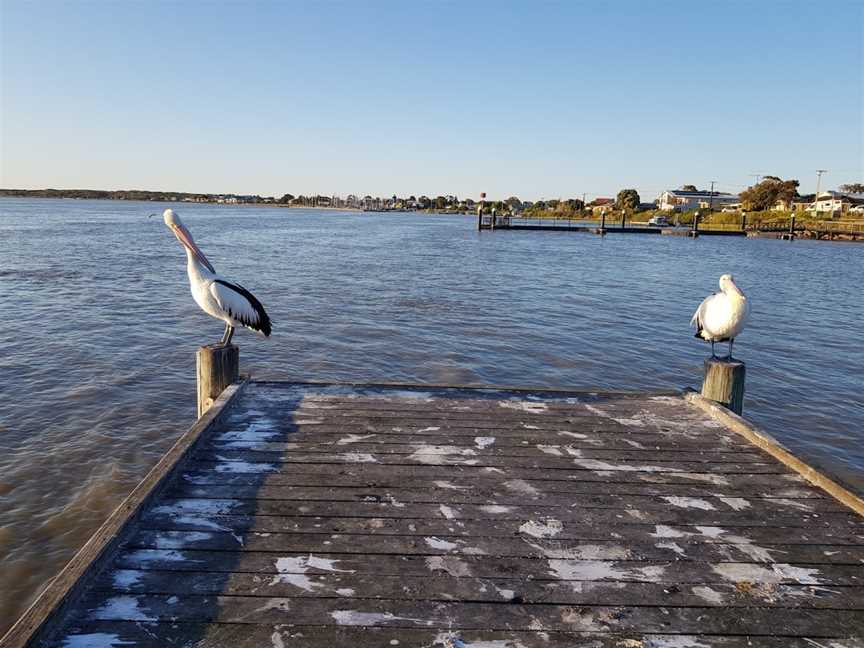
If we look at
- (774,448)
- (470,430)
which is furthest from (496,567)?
(774,448)

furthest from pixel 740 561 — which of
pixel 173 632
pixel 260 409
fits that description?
pixel 260 409

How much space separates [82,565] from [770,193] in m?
102

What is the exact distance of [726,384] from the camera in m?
5.24

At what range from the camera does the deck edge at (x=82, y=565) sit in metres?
2.23

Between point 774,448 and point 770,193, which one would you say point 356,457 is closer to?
point 774,448

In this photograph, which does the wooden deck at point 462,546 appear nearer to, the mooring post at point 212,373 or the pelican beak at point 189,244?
the mooring post at point 212,373

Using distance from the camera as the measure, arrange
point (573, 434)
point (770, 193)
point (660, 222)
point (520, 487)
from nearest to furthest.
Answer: point (520, 487) → point (573, 434) → point (660, 222) → point (770, 193)

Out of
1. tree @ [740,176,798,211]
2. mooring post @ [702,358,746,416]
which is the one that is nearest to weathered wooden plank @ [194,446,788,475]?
mooring post @ [702,358,746,416]

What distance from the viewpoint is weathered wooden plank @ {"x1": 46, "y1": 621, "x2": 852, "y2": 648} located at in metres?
2.32

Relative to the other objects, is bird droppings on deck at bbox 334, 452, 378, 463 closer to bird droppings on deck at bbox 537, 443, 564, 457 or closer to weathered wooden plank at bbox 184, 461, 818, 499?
weathered wooden plank at bbox 184, 461, 818, 499

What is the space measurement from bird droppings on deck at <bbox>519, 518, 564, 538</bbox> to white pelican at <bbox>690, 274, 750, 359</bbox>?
319cm

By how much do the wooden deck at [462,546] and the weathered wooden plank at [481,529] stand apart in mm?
11

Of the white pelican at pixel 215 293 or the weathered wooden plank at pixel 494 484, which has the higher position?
the white pelican at pixel 215 293

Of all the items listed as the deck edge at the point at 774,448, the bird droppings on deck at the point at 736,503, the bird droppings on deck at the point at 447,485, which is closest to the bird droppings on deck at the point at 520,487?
the bird droppings on deck at the point at 447,485
